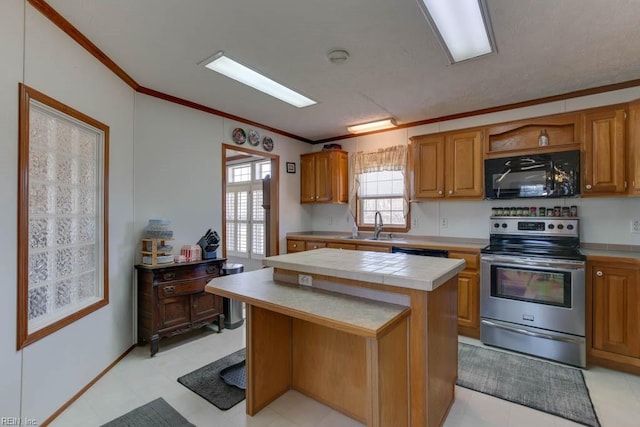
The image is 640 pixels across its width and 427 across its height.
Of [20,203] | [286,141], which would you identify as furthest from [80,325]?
[286,141]

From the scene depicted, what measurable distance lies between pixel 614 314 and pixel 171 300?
4012 millimetres

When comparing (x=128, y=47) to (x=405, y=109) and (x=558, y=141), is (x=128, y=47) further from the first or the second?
(x=558, y=141)

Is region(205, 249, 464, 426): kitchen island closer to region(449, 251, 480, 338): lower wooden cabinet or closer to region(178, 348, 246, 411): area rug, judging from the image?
region(178, 348, 246, 411): area rug

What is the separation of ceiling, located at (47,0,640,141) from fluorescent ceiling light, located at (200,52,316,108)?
0.31ft

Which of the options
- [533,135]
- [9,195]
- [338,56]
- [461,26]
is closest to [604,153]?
[533,135]

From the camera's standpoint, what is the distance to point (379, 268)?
1.80 m

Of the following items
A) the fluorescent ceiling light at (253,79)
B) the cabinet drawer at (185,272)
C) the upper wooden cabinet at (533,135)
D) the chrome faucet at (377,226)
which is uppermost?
the fluorescent ceiling light at (253,79)

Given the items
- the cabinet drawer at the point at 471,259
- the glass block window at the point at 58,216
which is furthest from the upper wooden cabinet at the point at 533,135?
the glass block window at the point at 58,216

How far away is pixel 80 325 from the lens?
7.26 feet

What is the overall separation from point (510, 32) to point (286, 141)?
10.9 feet

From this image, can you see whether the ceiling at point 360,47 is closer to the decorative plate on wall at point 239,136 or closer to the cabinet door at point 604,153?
the cabinet door at point 604,153

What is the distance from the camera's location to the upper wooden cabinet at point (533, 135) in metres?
2.97

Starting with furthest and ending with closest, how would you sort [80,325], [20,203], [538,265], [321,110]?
[321,110] < [538,265] < [80,325] < [20,203]

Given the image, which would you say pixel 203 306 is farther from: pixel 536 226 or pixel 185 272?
pixel 536 226
